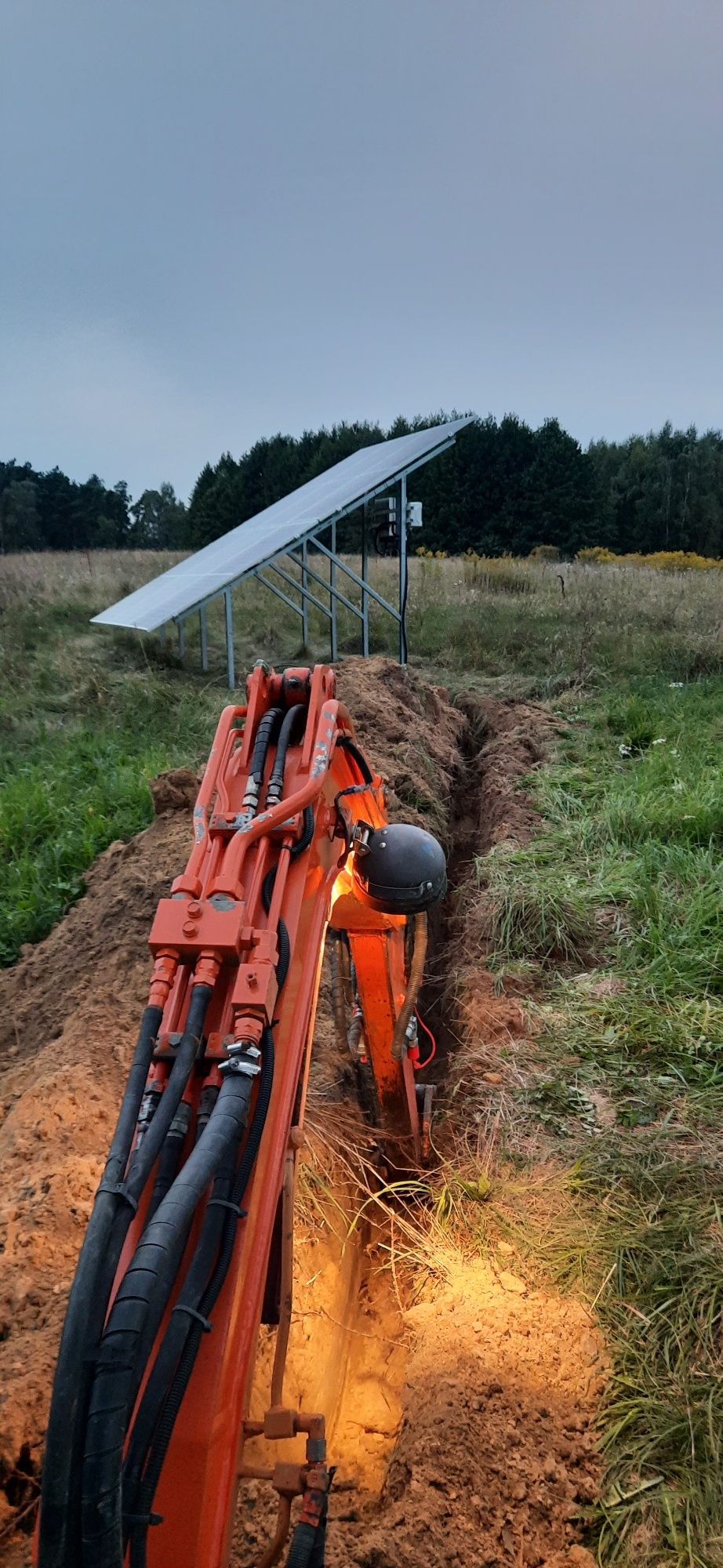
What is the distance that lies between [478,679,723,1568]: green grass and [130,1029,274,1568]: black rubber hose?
1478mm

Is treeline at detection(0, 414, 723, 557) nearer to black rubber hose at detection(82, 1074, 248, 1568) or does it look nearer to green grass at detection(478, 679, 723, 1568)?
green grass at detection(478, 679, 723, 1568)

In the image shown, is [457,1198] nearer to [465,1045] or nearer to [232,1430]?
[465,1045]

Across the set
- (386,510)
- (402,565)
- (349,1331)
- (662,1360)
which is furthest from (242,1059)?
(386,510)

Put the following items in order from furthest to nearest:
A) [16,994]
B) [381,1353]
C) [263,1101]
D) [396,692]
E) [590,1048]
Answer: [396,692] < [16,994] < [590,1048] < [381,1353] < [263,1101]

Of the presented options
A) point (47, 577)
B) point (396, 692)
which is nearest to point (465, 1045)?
point (396, 692)

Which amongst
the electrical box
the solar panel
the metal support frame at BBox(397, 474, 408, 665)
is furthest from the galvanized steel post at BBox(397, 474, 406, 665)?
the solar panel

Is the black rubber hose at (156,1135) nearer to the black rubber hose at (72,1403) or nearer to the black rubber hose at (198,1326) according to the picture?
the black rubber hose at (72,1403)

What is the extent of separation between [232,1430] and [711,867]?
166 inches

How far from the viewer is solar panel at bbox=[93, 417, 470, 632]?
8.38m

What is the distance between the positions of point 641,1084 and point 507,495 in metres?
30.8

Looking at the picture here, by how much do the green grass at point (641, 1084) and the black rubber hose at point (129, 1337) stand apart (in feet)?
5.19

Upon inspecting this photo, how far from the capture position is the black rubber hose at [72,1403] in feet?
3.73

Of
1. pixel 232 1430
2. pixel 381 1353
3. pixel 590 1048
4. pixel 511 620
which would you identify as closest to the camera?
pixel 232 1430

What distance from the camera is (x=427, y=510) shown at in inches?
1297
